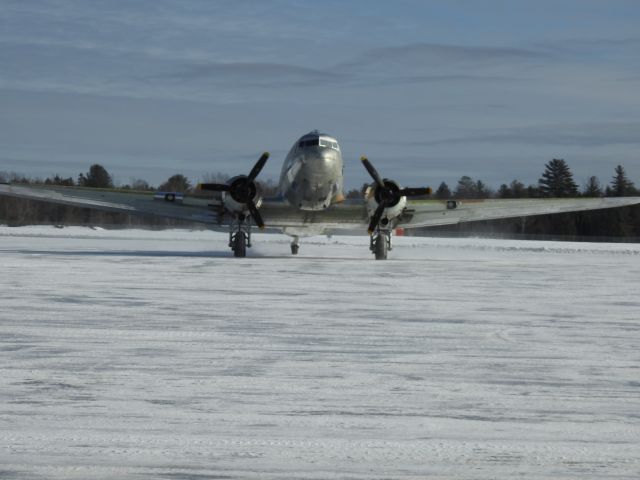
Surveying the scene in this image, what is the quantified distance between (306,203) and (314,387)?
23.6 metres

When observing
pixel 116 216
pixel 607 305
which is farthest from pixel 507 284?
pixel 116 216

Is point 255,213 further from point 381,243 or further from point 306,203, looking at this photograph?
point 381,243

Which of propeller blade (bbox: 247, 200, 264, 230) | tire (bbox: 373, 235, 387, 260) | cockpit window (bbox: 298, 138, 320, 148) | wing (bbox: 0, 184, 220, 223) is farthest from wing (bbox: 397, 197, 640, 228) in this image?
wing (bbox: 0, 184, 220, 223)

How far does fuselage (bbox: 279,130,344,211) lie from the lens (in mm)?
29844

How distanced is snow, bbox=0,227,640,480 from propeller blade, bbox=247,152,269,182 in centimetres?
1651

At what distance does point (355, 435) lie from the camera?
226 inches

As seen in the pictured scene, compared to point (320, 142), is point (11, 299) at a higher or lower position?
lower

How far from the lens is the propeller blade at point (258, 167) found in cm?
3147

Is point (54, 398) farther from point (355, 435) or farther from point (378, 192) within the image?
point (378, 192)

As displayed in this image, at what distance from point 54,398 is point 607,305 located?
35.6 ft

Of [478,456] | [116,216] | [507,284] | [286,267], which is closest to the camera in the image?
[478,456]

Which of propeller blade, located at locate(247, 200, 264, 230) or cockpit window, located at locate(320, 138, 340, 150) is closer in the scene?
cockpit window, located at locate(320, 138, 340, 150)

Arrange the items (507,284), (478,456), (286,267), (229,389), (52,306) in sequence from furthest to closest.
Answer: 1. (286,267)
2. (507,284)
3. (52,306)
4. (229,389)
5. (478,456)

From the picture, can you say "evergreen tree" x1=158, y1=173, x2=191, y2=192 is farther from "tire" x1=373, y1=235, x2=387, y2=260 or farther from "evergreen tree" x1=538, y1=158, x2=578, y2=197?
"tire" x1=373, y1=235, x2=387, y2=260
